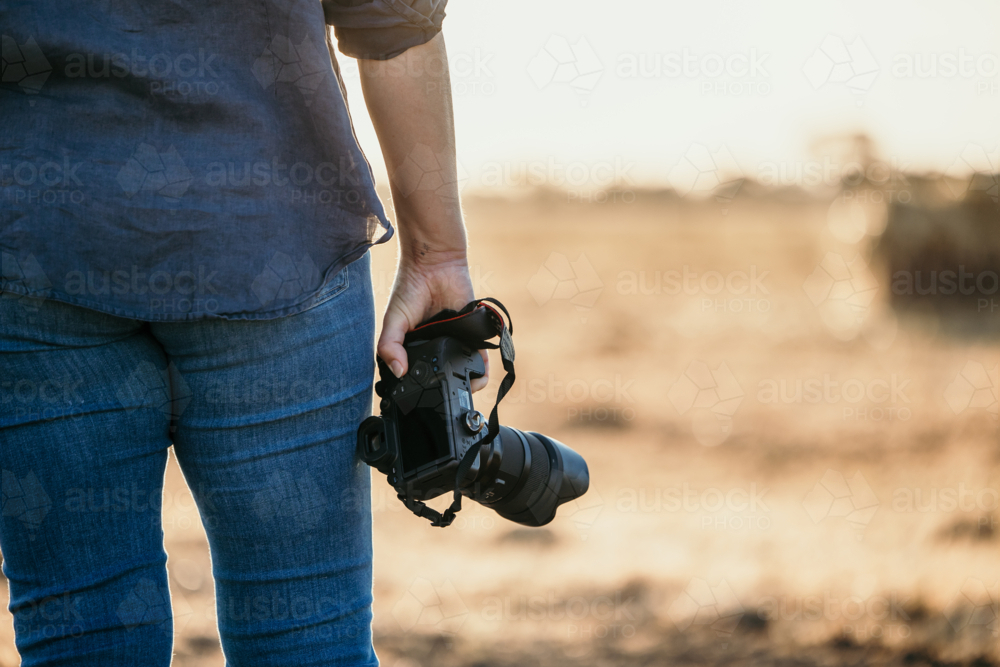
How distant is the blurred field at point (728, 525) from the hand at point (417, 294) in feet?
4.84

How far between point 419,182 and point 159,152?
304 millimetres

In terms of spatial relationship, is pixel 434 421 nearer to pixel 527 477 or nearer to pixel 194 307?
pixel 527 477

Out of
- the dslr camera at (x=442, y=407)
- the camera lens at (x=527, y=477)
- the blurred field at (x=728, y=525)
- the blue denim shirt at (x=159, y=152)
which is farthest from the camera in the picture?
the blurred field at (x=728, y=525)

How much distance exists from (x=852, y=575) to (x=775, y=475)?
3.99 ft

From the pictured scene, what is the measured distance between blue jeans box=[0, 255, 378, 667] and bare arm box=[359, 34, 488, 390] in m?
0.15

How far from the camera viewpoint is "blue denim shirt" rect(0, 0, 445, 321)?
2.51ft

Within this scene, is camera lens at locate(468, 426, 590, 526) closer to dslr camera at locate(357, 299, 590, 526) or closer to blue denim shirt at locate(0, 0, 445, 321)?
dslr camera at locate(357, 299, 590, 526)

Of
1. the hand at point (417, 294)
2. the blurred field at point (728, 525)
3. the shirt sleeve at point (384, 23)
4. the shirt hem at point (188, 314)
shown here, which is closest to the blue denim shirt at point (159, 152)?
the shirt hem at point (188, 314)

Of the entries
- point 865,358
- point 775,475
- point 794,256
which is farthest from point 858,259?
point 794,256

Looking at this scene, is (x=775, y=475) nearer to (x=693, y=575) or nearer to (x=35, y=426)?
(x=693, y=575)

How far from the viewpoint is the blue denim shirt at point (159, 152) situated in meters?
0.77

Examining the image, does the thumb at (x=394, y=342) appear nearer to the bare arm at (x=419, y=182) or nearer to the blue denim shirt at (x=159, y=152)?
the bare arm at (x=419, y=182)

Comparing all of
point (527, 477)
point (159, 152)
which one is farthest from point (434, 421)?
point (159, 152)

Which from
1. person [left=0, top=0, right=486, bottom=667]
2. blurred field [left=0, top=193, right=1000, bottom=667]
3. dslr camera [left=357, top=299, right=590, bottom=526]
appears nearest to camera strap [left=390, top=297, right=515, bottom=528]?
dslr camera [left=357, top=299, right=590, bottom=526]
